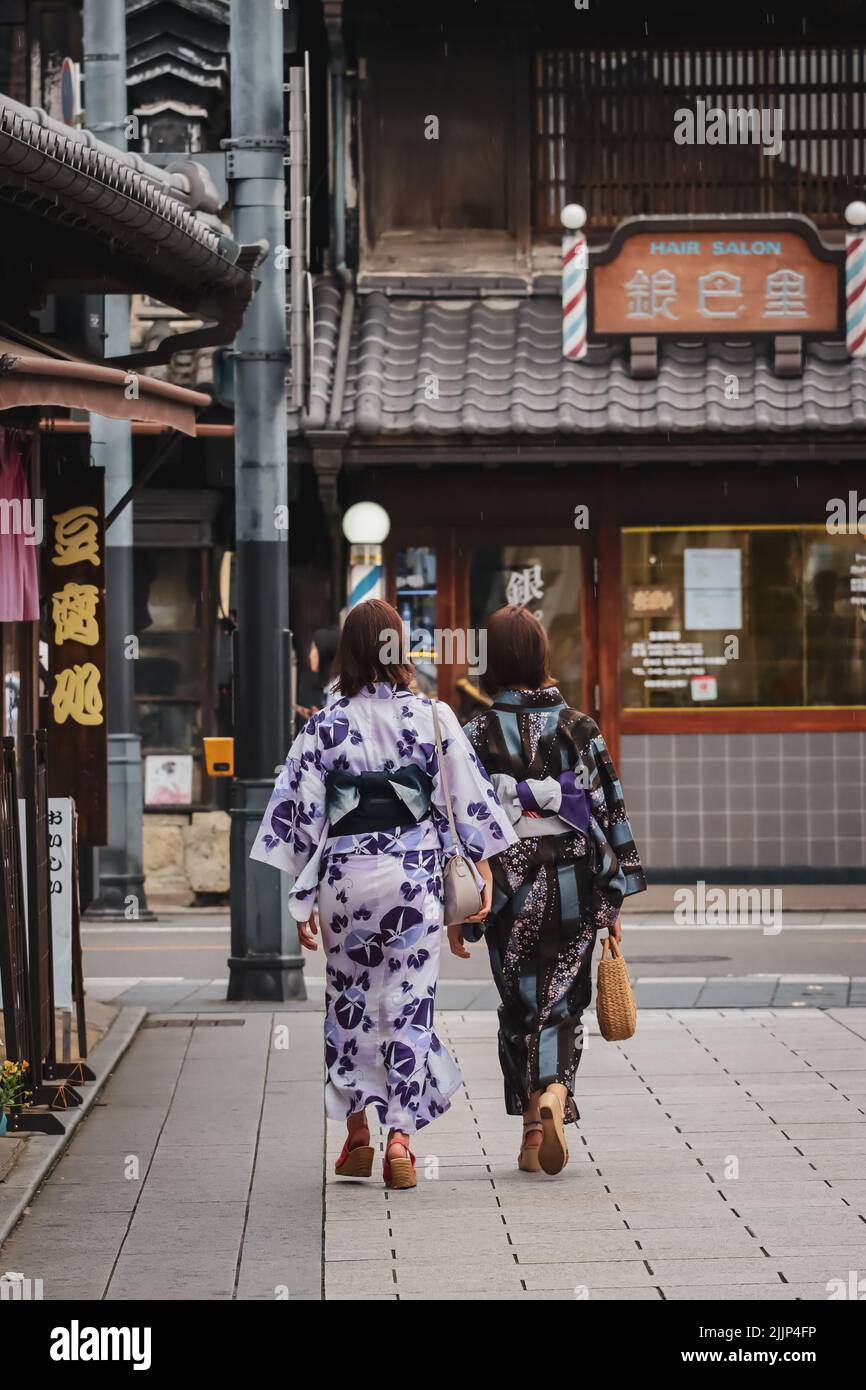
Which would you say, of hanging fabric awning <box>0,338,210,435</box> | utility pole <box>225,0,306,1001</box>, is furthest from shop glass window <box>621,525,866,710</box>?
hanging fabric awning <box>0,338,210,435</box>

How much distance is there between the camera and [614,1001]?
24.6 feet

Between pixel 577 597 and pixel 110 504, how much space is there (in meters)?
3.93

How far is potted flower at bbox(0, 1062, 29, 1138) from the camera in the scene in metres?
7.90

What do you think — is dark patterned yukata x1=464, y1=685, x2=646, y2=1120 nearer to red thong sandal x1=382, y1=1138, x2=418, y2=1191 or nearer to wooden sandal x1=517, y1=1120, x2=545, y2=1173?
wooden sandal x1=517, y1=1120, x2=545, y2=1173

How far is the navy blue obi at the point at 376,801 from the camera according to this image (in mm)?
7309

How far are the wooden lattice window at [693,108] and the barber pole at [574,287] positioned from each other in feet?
3.38

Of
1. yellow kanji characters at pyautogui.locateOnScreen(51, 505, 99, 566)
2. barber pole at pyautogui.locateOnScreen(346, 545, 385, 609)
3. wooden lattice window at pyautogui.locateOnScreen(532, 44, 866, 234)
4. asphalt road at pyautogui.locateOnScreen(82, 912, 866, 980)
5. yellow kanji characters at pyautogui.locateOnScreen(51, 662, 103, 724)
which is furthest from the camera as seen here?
wooden lattice window at pyautogui.locateOnScreen(532, 44, 866, 234)

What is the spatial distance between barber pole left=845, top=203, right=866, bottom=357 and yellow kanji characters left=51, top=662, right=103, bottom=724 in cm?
845

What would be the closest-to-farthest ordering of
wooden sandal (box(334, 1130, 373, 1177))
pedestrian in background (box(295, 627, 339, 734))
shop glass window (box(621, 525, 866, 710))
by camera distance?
wooden sandal (box(334, 1130, 373, 1177)) → pedestrian in background (box(295, 627, 339, 734)) → shop glass window (box(621, 525, 866, 710))

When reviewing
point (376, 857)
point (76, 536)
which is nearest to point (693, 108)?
point (76, 536)

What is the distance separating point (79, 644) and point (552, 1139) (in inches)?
167

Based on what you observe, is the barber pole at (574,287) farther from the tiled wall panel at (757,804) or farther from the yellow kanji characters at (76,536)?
the yellow kanji characters at (76,536)

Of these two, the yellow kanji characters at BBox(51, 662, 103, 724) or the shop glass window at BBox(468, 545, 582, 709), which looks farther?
the shop glass window at BBox(468, 545, 582, 709)

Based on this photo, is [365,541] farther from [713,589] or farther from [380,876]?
[380,876]
